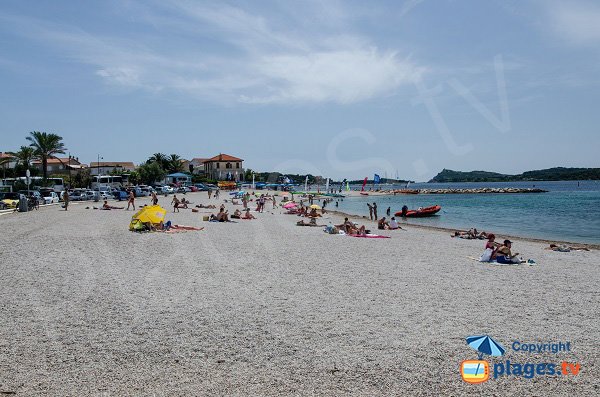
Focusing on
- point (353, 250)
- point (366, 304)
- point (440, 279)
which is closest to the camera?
point (366, 304)

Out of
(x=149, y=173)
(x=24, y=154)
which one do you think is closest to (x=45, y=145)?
(x=24, y=154)

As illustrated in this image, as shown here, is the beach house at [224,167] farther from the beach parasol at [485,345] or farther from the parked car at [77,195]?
the beach parasol at [485,345]

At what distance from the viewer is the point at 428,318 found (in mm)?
7188

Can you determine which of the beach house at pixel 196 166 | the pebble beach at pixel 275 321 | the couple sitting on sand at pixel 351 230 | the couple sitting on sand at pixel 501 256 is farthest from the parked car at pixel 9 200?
the beach house at pixel 196 166

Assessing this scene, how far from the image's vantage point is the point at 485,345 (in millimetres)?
5918

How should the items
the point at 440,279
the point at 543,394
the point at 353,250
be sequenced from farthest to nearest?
the point at 353,250
the point at 440,279
the point at 543,394

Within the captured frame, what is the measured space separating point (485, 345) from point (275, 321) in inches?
116

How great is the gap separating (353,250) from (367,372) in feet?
32.2

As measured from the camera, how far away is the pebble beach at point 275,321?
494 cm

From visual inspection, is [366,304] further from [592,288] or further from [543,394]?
[592,288]

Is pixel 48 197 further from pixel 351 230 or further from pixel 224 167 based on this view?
pixel 224 167

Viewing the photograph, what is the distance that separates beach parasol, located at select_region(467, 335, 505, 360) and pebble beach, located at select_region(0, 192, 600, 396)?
0.44 feet

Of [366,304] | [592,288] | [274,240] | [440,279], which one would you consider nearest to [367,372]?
[366,304]

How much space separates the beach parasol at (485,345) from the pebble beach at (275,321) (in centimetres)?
14
